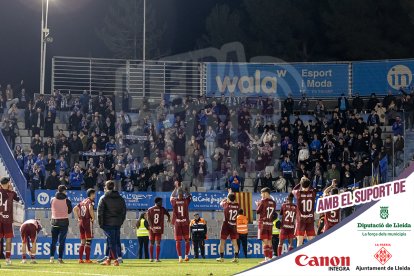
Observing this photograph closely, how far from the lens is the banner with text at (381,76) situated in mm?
47969

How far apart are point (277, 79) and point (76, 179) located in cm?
1420

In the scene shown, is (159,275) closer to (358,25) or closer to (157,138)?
(157,138)

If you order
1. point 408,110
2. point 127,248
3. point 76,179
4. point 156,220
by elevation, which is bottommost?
point 127,248

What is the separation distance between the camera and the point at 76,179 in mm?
38656

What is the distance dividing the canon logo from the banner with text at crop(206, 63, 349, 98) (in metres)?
36.3

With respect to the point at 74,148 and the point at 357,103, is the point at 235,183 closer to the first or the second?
the point at 74,148

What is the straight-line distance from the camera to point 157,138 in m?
42.6

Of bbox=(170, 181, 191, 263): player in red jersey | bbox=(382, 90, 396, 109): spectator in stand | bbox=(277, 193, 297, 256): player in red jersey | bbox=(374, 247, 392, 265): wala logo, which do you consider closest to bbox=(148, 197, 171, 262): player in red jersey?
bbox=(170, 181, 191, 263): player in red jersey

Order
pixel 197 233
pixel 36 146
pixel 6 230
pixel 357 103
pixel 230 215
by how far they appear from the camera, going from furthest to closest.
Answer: pixel 357 103 → pixel 36 146 → pixel 197 233 → pixel 230 215 → pixel 6 230

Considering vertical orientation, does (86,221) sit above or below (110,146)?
below

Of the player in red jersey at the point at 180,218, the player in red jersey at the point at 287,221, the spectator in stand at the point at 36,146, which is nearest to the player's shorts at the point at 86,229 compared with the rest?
the player in red jersey at the point at 180,218

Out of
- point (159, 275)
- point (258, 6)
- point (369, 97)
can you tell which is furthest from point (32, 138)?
point (258, 6)

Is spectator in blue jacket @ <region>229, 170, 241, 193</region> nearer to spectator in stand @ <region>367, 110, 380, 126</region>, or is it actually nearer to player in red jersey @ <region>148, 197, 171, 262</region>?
spectator in stand @ <region>367, 110, 380, 126</region>

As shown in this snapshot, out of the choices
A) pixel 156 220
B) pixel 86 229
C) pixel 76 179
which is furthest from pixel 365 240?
pixel 76 179
